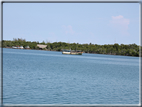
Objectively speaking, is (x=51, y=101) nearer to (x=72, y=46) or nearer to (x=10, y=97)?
(x=10, y=97)

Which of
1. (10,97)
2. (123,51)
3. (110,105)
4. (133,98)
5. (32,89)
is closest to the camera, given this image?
(110,105)

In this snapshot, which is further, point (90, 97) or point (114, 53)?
point (114, 53)

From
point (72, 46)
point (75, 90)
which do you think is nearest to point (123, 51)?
point (72, 46)

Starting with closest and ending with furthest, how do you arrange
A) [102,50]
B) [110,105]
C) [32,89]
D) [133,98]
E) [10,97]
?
1. [110,105]
2. [10,97]
3. [133,98]
4. [32,89]
5. [102,50]

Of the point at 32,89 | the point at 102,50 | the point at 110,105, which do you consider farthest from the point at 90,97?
the point at 102,50

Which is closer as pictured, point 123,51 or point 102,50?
point 123,51

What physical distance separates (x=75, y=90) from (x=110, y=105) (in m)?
5.91

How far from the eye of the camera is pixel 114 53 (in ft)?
579

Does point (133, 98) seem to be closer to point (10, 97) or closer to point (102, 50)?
point (10, 97)

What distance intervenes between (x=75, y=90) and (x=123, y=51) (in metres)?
150

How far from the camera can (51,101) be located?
17.7 metres

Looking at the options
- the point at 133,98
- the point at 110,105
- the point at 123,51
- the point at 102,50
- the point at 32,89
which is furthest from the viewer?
the point at 102,50

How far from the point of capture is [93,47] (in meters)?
195

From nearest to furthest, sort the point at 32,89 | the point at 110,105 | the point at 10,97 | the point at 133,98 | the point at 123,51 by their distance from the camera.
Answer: the point at 110,105 → the point at 10,97 → the point at 133,98 → the point at 32,89 → the point at 123,51
